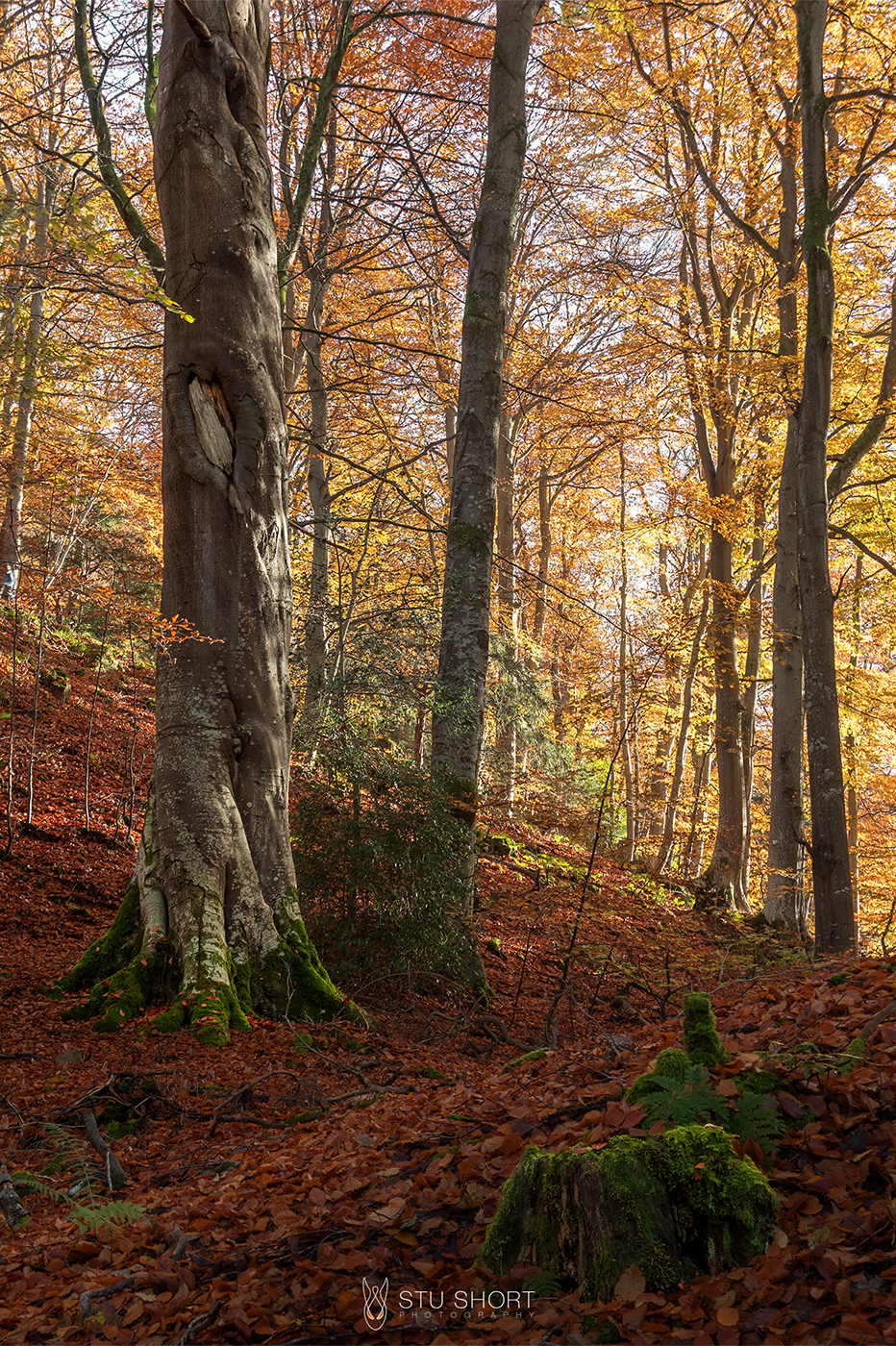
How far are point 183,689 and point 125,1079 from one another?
2497 millimetres

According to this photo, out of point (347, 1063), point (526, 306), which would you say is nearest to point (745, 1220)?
point (347, 1063)

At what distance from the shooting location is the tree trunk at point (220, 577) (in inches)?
223

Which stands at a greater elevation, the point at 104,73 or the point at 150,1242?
the point at 104,73

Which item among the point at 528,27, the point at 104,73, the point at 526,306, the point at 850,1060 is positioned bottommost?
the point at 850,1060

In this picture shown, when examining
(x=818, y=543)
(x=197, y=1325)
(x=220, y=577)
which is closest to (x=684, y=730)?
(x=818, y=543)

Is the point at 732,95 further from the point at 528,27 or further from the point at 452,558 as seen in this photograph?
the point at 452,558

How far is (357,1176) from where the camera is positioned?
2.95 m

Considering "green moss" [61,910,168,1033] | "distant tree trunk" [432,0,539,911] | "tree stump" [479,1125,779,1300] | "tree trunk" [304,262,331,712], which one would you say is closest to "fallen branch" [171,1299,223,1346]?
"tree stump" [479,1125,779,1300]

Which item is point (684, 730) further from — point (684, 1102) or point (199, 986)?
point (684, 1102)

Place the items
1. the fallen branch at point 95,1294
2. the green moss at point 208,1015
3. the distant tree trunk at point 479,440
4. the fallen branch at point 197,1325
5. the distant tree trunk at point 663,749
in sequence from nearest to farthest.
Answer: the fallen branch at point 197,1325, the fallen branch at point 95,1294, the green moss at point 208,1015, the distant tree trunk at point 479,440, the distant tree trunk at point 663,749

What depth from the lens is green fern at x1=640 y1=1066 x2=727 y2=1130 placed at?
2.49 meters

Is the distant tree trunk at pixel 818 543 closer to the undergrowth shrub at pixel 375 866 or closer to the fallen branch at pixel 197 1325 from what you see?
the undergrowth shrub at pixel 375 866

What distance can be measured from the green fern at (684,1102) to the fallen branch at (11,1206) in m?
2.49

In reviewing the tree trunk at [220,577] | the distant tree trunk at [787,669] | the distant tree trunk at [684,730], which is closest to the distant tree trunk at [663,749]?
the distant tree trunk at [684,730]
